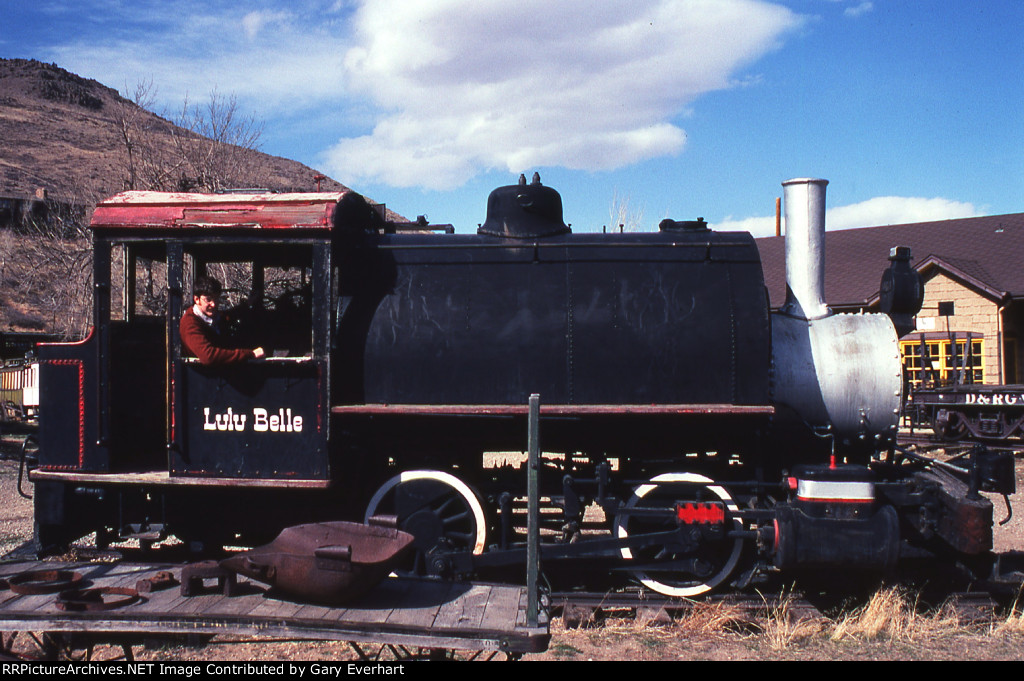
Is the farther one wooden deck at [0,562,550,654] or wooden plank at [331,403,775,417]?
wooden plank at [331,403,775,417]


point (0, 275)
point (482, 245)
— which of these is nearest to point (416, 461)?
point (482, 245)

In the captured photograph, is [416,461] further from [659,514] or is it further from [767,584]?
[767,584]

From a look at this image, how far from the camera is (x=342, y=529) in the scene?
4145 mm

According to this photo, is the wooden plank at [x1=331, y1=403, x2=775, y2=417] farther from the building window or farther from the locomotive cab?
the building window

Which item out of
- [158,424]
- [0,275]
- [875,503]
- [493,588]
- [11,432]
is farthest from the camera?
[0,275]

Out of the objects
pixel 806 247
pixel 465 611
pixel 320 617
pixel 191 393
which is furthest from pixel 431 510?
pixel 806 247

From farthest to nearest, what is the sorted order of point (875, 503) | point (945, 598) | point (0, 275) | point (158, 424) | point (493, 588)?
point (0, 275) → point (158, 424) → point (945, 598) → point (875, 503) → point (493, 588)

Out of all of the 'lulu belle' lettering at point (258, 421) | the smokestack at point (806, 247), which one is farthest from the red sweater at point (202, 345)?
the smokestack at point (806, 247)

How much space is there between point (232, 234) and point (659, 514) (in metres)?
3.81

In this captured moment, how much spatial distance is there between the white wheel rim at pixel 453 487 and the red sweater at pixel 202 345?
1.44m

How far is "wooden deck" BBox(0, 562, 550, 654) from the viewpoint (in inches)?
127

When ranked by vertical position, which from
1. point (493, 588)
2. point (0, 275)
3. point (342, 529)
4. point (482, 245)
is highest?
point (0, 275)

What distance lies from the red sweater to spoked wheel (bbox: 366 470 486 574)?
149cm

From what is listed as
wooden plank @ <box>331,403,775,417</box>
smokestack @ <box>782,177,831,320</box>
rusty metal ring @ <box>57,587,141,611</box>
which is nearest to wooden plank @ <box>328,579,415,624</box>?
rusty metal ring @ <box>57,587,141,611</box>
